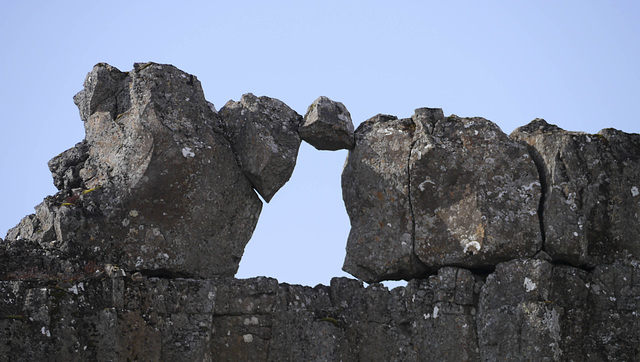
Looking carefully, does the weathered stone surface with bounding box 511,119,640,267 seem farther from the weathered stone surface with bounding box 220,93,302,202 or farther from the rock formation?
the weathered stone surface with bounding box 220,93,302,202

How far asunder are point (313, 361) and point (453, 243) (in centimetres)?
299

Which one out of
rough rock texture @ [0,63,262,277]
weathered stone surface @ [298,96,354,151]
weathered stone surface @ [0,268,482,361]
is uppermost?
weathered stone surface @ [298,96,354,151]

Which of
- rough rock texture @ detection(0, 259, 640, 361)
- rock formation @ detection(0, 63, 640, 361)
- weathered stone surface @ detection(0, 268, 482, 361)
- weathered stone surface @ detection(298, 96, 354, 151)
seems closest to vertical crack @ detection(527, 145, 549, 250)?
rock formation @ detection(0, 63, 640, 361)

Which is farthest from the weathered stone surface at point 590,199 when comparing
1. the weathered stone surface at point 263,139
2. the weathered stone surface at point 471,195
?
the weathered stone surface at point 263,139

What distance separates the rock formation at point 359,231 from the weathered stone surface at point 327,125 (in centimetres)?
3

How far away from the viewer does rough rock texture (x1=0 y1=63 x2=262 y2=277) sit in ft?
60.0

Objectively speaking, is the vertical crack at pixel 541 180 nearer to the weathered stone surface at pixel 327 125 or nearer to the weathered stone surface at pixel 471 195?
the weathered stone surface at pixel 471 195

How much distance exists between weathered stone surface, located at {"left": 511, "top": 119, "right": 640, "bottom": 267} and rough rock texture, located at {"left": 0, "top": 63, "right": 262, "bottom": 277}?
502cm

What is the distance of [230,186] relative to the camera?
1922 centimetres

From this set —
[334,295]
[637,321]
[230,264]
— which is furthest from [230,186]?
[637,321]

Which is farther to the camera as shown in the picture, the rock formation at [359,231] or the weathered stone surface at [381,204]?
the weathered stone surface at [381,204]

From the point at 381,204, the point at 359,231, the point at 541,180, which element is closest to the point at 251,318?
the point at 359,231

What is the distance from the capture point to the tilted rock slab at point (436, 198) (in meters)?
18.6

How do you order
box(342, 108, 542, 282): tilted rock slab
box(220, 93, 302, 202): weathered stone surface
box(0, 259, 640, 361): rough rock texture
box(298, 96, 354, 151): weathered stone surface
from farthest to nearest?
box(298, 96, 354, 151): weathered stone surface, box(220, 93, 302, 202): weathered stone surface, box(342, 108, 542, 282): tilted rock slab, box(0, 259, 640, 361): rough rock texture
